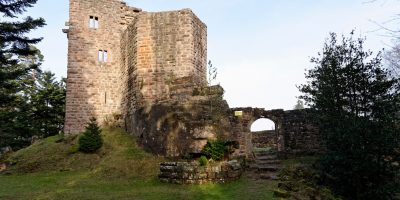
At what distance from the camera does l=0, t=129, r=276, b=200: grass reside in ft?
36.7

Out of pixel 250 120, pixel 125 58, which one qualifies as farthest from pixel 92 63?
pixel 250 120

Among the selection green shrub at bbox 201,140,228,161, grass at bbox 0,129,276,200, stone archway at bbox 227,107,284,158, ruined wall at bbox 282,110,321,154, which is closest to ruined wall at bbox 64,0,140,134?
grass at bbox 0,129,276,200

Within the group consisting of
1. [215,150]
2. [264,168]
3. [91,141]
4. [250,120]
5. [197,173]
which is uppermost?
[250,120]

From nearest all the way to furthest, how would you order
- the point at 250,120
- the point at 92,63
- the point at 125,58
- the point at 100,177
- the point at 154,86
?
the point at 100,177 → the point at 250,120 → the point at 154,86 → the point at 125,58 → the point at 92,63

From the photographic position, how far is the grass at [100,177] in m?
11.2

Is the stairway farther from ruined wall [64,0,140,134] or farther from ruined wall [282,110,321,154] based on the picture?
ruined wall [64,0,140,134]

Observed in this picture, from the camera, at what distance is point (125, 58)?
72.8 ft

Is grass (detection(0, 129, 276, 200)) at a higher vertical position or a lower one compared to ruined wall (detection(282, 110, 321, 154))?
lower

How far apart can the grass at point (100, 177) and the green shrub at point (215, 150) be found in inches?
61.2

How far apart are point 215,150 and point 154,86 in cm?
663

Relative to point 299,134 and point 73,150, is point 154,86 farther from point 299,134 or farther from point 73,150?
point 299,134

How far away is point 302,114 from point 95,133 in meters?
11.5

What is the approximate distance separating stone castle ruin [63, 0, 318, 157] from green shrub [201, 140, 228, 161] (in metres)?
0.44

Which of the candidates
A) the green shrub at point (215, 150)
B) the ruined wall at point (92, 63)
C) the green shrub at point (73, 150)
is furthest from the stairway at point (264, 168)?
the ruined wall at point (92, 63)
